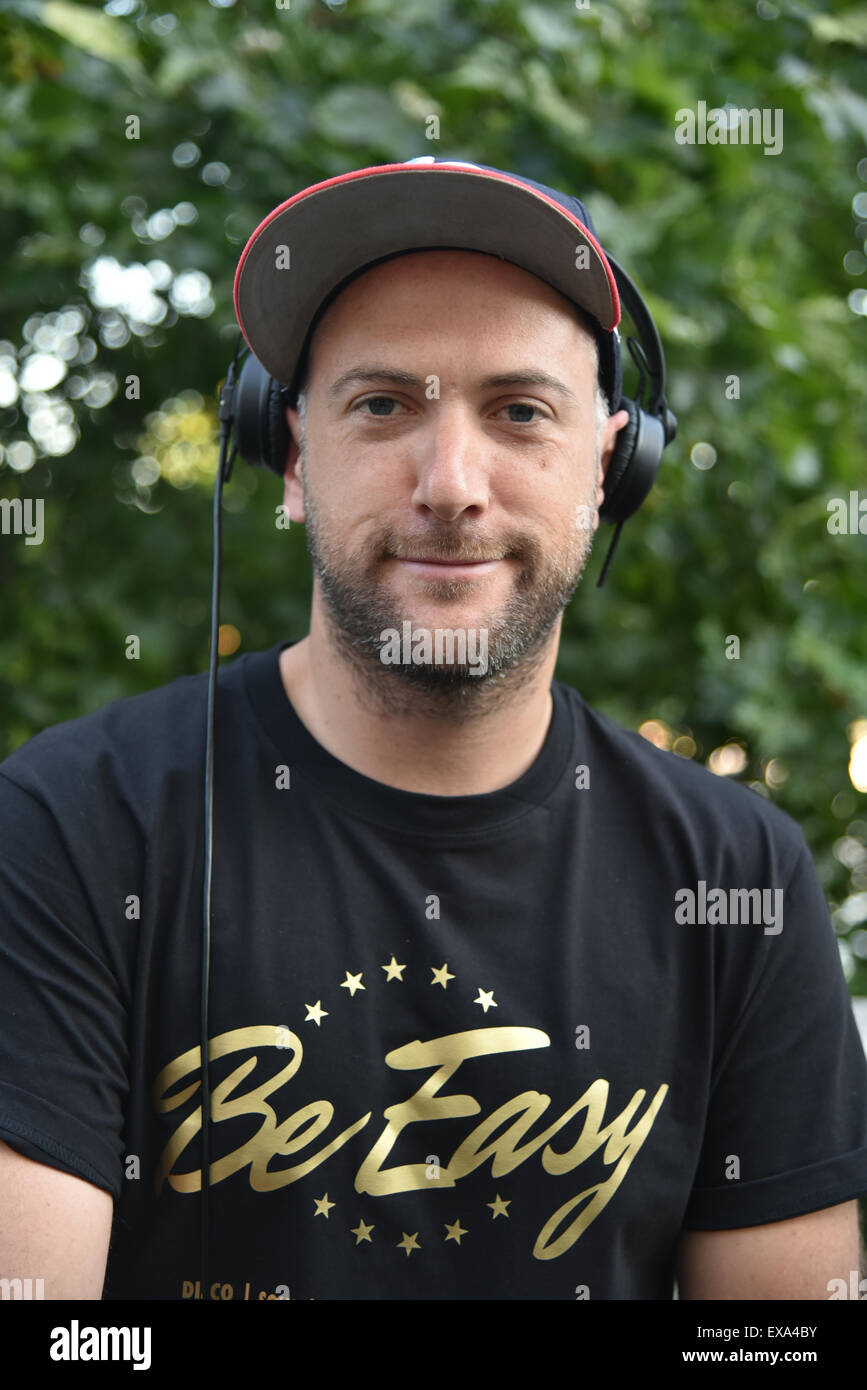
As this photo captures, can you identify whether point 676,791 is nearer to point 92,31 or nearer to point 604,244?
point 604,244

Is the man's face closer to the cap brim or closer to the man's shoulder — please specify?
the cap brim

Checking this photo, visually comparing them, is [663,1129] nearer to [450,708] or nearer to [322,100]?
[450,708]

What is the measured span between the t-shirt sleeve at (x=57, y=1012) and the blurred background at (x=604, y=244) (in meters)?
1.17

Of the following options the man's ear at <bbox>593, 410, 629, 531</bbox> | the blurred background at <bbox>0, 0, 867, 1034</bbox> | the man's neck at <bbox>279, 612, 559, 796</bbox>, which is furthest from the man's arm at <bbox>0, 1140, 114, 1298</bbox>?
the blurred background at <bbox>0, 0, 867, 1034</bbox>

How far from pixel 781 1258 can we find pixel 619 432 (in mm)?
1072

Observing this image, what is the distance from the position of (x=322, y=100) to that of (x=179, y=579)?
1.00 m

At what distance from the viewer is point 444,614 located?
1468mm

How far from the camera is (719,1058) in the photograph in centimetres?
158

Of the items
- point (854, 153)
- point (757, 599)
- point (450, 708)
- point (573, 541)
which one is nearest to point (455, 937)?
point (450, 708)

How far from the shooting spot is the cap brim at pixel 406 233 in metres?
1.44

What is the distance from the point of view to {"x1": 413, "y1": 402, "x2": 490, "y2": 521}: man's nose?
1417mm

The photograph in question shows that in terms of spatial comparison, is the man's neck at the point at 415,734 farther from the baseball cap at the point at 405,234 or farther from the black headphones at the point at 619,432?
the baseball cap at the point at 405,234

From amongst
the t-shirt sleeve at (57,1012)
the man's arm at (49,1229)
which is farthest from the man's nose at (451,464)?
the man's arm at (49,1229)
